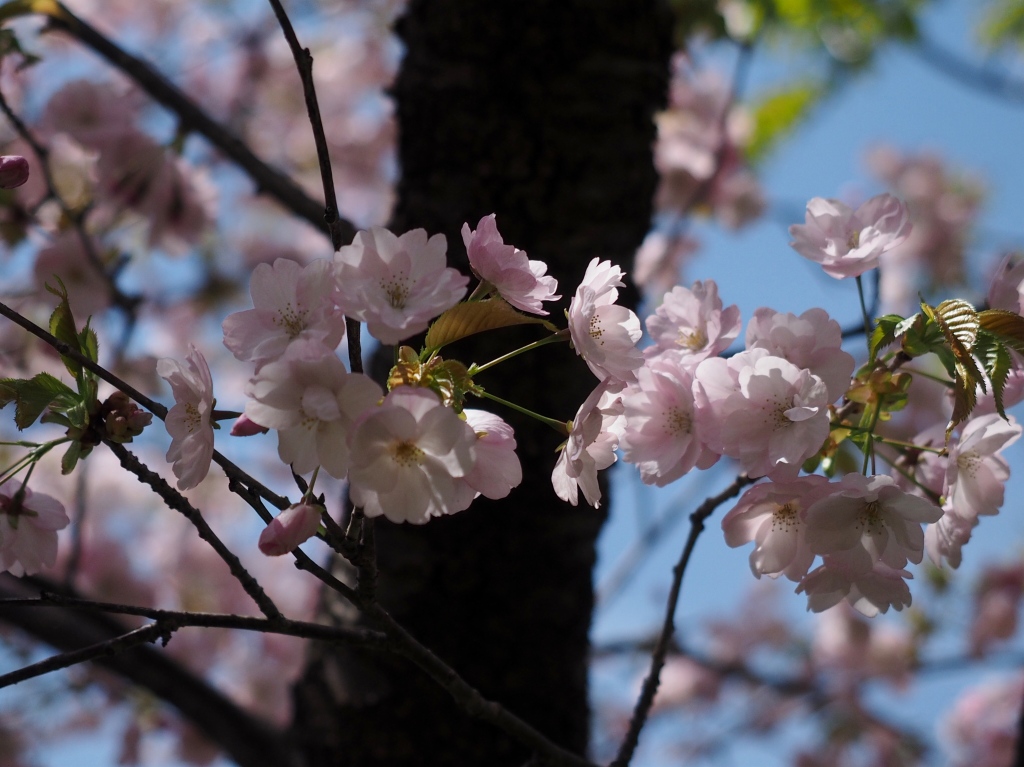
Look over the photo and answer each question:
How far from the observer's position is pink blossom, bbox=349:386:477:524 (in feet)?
1.95

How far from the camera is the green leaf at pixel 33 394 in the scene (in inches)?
29.4

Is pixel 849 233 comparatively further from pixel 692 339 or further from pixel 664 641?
pixel 664 641

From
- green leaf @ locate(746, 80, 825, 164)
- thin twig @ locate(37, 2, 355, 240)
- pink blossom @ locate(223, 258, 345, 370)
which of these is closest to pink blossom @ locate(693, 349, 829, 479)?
pink blossom @ locate(223, 258, 345, 370)

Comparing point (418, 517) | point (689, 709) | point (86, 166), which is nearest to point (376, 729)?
point (418, 517)

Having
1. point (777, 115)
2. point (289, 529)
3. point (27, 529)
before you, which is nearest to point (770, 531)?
point (289, 529)

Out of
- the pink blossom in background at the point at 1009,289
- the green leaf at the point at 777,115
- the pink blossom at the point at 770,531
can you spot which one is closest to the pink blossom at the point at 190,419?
the pink blossom at the point at 770,531

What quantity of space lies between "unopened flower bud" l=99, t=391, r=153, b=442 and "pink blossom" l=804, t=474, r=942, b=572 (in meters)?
0.53

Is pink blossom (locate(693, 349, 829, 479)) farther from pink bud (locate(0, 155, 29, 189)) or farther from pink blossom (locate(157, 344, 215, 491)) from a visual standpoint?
Answer: pink bud (locate(0, 155, 29, 189))

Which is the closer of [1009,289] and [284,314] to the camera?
[284,314]

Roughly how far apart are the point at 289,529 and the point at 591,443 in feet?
0.85

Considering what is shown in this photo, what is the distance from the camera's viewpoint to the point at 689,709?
4.07m

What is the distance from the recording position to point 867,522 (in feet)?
2.33

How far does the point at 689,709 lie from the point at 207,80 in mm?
3631

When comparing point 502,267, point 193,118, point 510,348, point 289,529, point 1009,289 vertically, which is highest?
point 193,118
